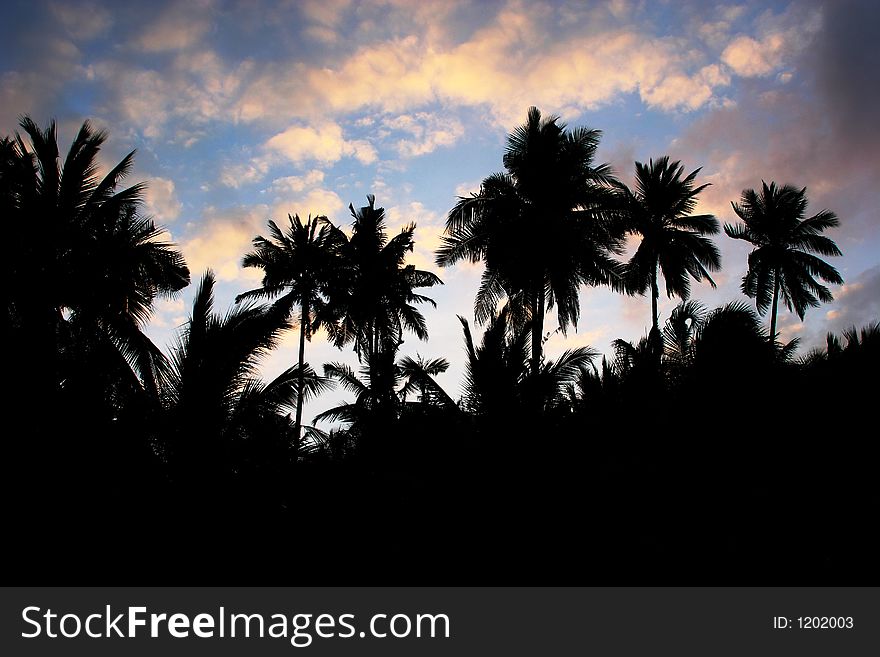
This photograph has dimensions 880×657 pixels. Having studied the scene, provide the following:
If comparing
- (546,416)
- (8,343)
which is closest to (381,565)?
(546,416)

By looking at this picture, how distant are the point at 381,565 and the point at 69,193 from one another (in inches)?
416

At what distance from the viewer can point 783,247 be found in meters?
30.5

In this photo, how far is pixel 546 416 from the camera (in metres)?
10.2

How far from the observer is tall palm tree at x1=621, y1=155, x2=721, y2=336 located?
81.3 ft

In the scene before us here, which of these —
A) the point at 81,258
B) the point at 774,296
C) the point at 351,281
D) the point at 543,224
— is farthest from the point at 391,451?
the point at 774,296

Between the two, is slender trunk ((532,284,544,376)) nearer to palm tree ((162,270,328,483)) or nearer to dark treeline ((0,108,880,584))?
dark treeline ((0,108,880,584))

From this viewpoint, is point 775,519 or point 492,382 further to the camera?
point 492,382

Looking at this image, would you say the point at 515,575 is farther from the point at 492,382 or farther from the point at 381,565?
the point at 492,382

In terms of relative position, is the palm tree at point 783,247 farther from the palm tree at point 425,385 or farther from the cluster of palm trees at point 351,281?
the palm tree at point 425,385

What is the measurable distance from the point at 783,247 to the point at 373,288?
76.5 ft

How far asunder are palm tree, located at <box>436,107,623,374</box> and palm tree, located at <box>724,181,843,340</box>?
15429 millimetres
